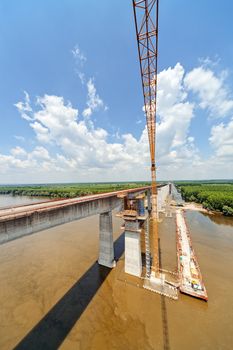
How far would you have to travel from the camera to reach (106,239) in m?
20.2

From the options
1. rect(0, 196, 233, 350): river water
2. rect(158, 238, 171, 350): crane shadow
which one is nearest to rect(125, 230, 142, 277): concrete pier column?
rect(0, 196, 233, 350): river water

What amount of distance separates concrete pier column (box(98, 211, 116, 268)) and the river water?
3.88ft

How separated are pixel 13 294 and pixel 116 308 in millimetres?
11564

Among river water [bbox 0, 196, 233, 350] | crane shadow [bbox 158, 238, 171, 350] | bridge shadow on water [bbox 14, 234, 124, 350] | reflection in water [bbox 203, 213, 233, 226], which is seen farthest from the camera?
reflection in water [bbox 203, 213, 233, 226]

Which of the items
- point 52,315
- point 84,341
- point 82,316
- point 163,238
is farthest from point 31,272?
point 163,238

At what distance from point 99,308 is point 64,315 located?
3.31 meters

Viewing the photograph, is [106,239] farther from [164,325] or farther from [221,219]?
[221,219]

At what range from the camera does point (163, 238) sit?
31.5m

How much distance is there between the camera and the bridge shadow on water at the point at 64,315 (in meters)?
11.6

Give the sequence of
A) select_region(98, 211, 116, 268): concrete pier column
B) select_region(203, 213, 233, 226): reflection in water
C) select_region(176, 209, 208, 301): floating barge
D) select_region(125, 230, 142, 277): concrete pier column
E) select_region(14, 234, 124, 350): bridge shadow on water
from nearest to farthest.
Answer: select_region(14, 234, 124, 350): bridge shadow on water < select_region(176, 209, 208, 301): floating barge < select_region(125, 230, 142, 277): concrete pier column < select_region(98, 211, 116, 268): concrete pier column < select_region(203, 213, 233, 226): reflection in water

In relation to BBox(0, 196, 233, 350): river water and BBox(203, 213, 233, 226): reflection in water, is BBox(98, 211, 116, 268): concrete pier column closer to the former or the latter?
BBox(0, 196, 233, 350): river water

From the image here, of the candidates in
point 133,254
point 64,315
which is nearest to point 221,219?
point 133,254

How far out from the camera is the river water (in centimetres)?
1166

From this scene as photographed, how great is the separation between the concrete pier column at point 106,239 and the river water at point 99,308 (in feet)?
3.88
